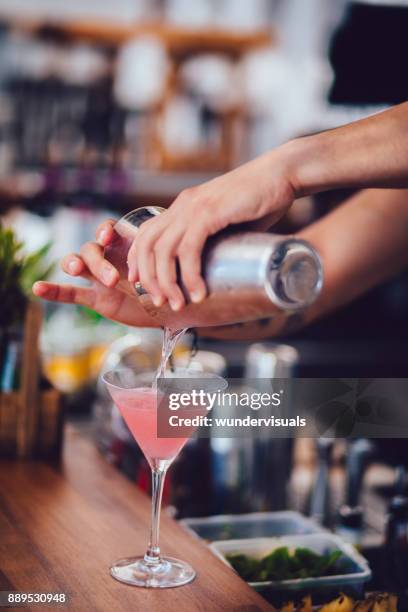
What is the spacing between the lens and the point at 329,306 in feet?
4.91

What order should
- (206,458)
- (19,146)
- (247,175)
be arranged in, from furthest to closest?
(19,146) < (206,458) < (247,175)

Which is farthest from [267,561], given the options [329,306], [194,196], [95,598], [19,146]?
[19,146]

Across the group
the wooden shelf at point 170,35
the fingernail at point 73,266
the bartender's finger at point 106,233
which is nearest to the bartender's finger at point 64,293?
the fingernail at point 73,266

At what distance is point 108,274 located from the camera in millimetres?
1112

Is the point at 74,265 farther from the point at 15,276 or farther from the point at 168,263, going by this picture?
the point at 15,276

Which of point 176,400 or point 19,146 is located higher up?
point 19,146

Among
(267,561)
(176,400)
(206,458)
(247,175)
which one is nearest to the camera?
(247,175)

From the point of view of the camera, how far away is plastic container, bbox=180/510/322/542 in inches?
55.2

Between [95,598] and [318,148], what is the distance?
617 mm

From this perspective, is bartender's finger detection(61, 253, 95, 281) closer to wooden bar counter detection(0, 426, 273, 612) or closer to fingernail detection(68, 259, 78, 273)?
fingernail detection(68, 259, 78, 273)

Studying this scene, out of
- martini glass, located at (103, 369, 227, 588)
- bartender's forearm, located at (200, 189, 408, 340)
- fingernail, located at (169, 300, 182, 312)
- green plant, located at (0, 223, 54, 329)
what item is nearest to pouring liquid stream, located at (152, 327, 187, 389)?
martini glass, located at (103, 369, 227, 588)

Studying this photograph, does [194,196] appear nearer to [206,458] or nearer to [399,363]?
[206,458]

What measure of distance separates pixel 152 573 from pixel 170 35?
361 centimetres

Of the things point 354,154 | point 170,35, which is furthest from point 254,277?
point 170,35
